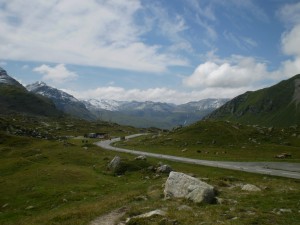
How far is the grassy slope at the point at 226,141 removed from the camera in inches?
3848

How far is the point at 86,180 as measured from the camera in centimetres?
5119

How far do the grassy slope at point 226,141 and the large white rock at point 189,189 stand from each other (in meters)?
60.7

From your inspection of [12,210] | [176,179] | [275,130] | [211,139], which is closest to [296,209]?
[176,179]

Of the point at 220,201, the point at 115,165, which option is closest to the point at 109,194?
the point at 220,201

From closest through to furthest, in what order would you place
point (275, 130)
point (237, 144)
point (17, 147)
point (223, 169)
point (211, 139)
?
point (223, 169) → point (17, 147) → point (237, 144) → point (211, 139) → point (275, 130)

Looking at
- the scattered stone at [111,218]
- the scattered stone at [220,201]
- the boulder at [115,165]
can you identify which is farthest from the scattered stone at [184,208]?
the boulder at [115,165]

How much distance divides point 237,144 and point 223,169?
161ft

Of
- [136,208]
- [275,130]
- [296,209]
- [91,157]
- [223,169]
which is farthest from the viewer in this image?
[275,130]

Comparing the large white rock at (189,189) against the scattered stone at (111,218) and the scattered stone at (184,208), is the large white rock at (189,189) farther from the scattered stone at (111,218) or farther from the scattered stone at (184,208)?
the scattered stone at (111,218)

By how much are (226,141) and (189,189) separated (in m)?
86.4

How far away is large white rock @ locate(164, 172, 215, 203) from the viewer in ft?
93.3

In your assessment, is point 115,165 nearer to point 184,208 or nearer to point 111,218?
point 111,218

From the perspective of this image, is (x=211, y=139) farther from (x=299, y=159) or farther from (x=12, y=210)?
(x=12, y=210)

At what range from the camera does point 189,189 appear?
30375 mm
